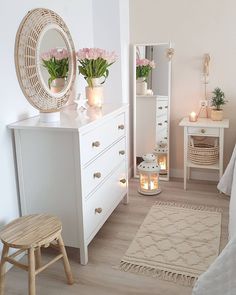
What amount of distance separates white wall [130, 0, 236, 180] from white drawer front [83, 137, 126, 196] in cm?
108

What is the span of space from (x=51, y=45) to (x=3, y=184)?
1.08 meters

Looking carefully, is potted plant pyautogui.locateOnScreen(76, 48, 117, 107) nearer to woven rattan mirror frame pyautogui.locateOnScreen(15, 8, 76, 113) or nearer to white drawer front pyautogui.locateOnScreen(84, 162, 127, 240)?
woven rattan mirror frame pyautogui.locateOnScreen(15, 8, 76, 113)

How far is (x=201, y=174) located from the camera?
3.72m

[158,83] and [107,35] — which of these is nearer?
[107,35]

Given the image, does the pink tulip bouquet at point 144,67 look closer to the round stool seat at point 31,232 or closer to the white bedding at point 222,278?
the round stool seat at point 31,232

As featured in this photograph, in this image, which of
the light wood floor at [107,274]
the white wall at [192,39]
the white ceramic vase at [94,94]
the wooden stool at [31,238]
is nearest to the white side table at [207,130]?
the white wall at [192,39]

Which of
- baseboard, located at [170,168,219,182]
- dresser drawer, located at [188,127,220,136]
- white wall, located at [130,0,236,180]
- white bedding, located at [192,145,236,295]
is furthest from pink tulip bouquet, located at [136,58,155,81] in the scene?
white bedding, located at [192,145,236,295]

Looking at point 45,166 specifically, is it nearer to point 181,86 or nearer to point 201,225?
point 201,225

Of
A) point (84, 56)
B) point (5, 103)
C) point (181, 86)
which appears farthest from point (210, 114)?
point (5, 103)

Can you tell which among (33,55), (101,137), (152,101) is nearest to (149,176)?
(152,101)

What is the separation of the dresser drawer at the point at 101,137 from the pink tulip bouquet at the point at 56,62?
1.76ft

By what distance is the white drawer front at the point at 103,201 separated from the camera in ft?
7.42

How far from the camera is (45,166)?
86.5 inches

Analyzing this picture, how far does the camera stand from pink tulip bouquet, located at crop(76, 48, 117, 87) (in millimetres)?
2590
